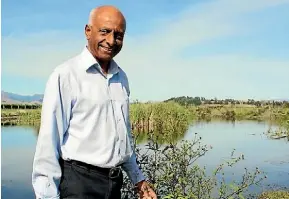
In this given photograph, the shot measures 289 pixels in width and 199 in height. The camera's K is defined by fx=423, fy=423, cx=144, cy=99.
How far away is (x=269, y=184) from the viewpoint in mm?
8367

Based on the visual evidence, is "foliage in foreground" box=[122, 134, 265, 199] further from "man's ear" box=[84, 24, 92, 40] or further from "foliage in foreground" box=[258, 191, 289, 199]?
"foliage in foreground" box=[258, 191, 289, 199]

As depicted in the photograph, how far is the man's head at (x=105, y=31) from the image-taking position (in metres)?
1.40

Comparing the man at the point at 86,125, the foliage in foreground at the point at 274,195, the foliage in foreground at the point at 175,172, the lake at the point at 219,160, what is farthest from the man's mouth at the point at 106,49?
the foliage in foreground at the point at 274,195

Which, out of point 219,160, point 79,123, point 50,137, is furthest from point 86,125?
point 219,160

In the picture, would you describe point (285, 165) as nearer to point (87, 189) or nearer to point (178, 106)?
point (178, 106)

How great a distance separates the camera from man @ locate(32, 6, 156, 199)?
132 cm

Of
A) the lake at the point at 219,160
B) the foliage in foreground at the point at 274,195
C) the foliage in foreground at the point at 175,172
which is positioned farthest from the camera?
the lake at the point at 219,160

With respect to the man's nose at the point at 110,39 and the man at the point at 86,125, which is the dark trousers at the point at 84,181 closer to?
the man at the point at 86,125

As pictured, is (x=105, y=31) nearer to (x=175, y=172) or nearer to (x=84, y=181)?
(x=84, y=181)

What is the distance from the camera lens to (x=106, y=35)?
1403mm

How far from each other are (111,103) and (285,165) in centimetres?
1004

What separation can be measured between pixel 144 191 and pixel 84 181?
14.6 inches

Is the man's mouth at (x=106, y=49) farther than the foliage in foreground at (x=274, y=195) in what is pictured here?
No

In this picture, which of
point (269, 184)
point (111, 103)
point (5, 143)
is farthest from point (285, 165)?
point (111, 103)
